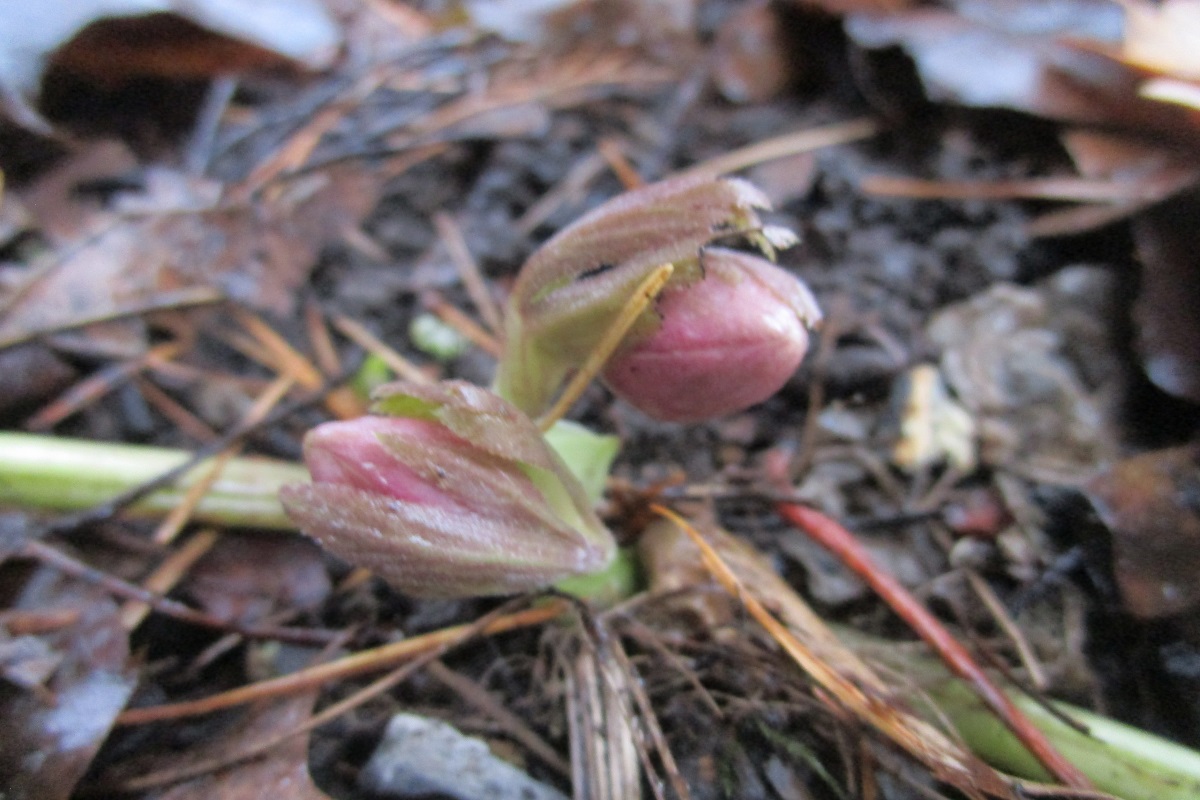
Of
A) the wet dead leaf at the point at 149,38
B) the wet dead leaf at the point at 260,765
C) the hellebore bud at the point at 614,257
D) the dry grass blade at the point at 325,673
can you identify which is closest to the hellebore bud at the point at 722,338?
the hellebore bud at the point at 614,257

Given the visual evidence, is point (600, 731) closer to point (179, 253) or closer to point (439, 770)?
point (439, 770)

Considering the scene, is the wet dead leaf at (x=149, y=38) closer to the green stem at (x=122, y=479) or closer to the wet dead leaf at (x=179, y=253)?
the wet dead leaf at (x=179, y=253)

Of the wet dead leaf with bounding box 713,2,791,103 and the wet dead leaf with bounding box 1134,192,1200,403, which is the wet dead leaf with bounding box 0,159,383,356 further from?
the wet dead leaf with bounding box 1134,192,1200,403

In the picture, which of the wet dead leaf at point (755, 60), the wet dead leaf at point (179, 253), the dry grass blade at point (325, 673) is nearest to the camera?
the dry grass blade at point (325, 673)

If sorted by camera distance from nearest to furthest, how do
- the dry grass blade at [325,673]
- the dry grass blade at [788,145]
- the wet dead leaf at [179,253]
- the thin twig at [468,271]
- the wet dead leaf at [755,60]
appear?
the dry grass blade at [325,673] → the wet dead leaf at [179,253] → the thin twig at [468,271] → the dry grass blade at [788,145] → the wet dead leaf at [755,60]

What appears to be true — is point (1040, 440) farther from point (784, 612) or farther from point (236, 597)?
point (236, 597)

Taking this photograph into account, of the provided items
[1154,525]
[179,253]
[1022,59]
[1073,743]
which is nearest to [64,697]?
[179,253]

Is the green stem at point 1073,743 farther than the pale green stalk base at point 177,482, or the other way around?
the pale green stalk base at point 177,482

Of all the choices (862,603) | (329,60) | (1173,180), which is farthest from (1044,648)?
(329,60)
